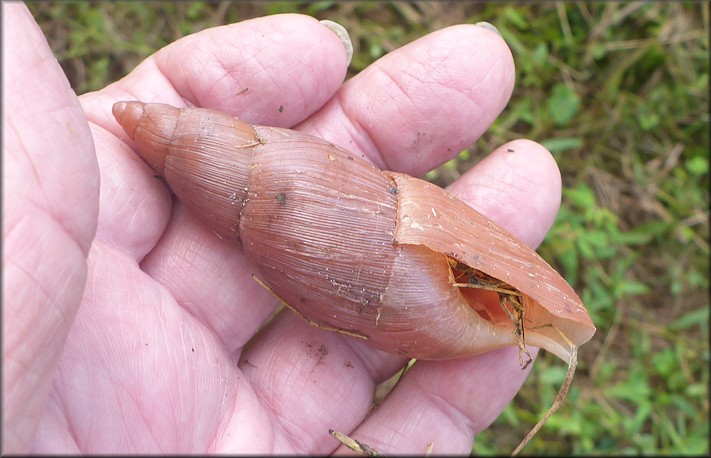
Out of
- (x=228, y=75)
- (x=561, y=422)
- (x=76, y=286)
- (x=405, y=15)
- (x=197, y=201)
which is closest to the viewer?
(x=76, y=286)

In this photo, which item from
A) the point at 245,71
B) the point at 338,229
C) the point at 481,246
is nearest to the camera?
the point at 338,229

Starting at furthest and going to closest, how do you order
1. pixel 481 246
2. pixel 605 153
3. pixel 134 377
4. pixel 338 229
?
pixel 605 153, pixel 481 246, pixel 338 229, pixel 134 377

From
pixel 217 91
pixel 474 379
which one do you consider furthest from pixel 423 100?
pixel 474 379

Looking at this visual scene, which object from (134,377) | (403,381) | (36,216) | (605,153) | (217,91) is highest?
(36,216)

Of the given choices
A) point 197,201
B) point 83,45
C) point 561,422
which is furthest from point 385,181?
point 83,45

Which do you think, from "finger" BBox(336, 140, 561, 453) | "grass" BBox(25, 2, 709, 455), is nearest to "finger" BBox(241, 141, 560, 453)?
"finger" BBox(336, 140, 561, 453)

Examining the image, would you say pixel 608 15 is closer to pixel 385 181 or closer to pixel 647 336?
pixel 647 336

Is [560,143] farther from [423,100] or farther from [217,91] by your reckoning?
[217,91]
